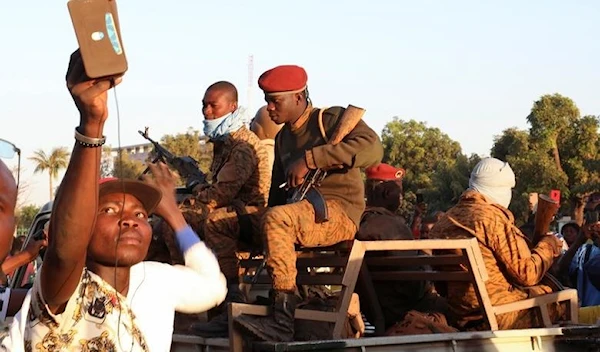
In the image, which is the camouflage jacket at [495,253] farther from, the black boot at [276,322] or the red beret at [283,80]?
A: the red beret at [283,80]

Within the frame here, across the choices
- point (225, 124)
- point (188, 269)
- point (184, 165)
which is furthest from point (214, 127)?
point (188, 269)

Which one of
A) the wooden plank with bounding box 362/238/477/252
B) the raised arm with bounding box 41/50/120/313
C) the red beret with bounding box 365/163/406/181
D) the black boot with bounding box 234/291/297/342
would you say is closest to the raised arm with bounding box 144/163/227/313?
the raised arm with bounding box 41/50/120/313

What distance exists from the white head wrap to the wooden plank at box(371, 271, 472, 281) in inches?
22.1

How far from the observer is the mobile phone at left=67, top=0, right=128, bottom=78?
2393 millimetres

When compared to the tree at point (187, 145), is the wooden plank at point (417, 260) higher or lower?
higher

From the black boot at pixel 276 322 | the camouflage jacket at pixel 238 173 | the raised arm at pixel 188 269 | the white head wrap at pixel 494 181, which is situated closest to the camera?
the raised arm at pixel 188 269

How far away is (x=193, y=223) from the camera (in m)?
7.49

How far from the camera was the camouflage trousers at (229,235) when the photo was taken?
23.6ft

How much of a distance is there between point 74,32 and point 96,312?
42.7 inches

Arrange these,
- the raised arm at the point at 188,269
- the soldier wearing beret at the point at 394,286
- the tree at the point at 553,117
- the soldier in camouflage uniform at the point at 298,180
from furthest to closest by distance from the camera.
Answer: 1. the tree at the point at 553,117
2. the soldier wearing beret at the point at 394,286
3. the soldier in camouflage uniform at the point at 298,180
4. the raised arm at the point at 188,269

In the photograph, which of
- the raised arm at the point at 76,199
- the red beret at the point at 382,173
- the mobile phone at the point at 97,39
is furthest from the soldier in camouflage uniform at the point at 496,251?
the mobile phone at the point at 97,39

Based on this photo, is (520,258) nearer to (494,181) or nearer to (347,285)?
(494,181)

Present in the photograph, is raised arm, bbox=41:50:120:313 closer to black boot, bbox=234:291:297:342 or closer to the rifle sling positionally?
black boot, bbox=234:291:297:342

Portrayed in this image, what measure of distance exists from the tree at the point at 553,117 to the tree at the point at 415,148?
304 inches
